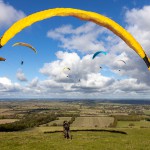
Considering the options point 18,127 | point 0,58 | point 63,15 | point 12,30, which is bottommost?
point 18,127

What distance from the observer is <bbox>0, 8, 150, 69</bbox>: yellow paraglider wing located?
17.7 feet

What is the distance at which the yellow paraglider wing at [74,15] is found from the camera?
213 inches

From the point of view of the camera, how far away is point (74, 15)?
5598mm

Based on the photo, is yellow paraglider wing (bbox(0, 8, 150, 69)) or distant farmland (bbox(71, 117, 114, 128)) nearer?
yellow paraglider wing (bbox(0, 8, 150, 69))

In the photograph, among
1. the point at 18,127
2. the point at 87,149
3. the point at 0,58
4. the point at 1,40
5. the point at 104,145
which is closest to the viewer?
the point at 1,40

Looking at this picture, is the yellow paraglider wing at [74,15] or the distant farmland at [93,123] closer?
the yellow paraglider wing at [74,15]

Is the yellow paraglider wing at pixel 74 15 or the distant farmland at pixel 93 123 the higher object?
the yellow paraglider wing at pixel 74 15

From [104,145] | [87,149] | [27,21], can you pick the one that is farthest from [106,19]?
[104,145]

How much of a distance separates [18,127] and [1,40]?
68693 millimetres

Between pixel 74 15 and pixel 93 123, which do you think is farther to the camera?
pixel 93 123

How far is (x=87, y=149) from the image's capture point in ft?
87.8

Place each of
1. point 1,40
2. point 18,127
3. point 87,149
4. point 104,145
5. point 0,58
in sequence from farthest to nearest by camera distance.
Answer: point 18,127
point 104,145
point 87,149
point 0,58
point 1,40

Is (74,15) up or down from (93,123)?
up

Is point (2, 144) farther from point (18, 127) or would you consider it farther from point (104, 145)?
point (18, 127)
